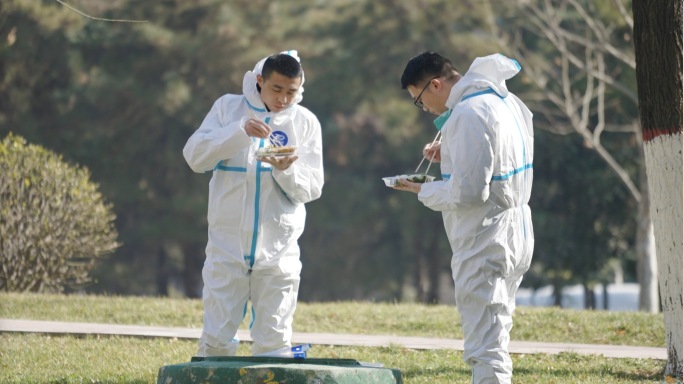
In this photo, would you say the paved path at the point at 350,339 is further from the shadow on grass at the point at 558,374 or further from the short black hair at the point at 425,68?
the short black hair at the point at 425,68

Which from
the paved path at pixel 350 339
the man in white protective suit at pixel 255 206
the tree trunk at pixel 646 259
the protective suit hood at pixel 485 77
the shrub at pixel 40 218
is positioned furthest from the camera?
the tree trunk at pixel 646 259

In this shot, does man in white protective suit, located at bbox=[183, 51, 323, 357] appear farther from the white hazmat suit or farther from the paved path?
the paved path

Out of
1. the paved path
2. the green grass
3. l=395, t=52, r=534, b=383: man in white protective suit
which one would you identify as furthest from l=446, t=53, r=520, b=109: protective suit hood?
the paved path

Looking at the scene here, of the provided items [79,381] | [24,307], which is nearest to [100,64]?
[24,307]

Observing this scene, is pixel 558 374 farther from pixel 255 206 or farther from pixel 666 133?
pixel 255 206

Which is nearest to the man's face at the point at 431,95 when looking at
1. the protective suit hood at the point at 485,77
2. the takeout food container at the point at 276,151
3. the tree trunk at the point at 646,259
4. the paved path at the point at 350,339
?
the protective suit hood at the point at 485,77

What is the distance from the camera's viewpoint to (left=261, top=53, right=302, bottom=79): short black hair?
712cm

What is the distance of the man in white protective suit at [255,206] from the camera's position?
7.08m

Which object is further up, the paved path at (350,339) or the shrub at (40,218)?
the shrub at (40,218)

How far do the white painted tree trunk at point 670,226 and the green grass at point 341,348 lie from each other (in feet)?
1.24

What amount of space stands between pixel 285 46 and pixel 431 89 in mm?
27969

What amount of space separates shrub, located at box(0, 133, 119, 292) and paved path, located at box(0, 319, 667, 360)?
3.08 m

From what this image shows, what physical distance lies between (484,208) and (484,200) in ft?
0.35

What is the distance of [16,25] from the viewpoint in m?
31.2
